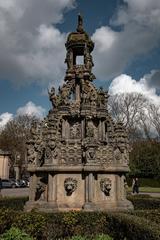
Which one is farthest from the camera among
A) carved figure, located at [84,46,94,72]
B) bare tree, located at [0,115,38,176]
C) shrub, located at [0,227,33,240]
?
bare tree, located at [0,115,38,176]

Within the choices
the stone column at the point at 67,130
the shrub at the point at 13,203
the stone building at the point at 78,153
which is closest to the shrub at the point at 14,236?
the stone building at the point at 78,153

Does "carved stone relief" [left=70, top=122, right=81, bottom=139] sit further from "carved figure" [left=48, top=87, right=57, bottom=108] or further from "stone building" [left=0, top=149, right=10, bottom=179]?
"stone building" [left=0, top=149, right=10, bottom=179]

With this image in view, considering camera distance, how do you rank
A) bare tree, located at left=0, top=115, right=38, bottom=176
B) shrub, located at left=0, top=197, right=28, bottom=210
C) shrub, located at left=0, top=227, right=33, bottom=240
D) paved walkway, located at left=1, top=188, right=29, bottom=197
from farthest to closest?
1. bare tree, located at left=0, top=115, right=38, bottom=176
2. paved walkway, located at left=1, top=188, right=29, bottom=197
3. shrub, located at left=0, top=197, right=28, bottom=210
4. shrub, located at left=0, top=227, right=33, bottom=240

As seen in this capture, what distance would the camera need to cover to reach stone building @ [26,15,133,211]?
45.2 feet

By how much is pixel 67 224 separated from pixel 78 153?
12.0 feet

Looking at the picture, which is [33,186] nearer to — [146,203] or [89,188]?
[89,188]

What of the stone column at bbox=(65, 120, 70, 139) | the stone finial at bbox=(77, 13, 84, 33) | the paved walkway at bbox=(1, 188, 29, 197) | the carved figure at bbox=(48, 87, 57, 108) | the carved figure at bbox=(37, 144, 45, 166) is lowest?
the paved walkway at bbox=(1, 188, 29, 197)

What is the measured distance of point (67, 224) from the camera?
11.2 meters

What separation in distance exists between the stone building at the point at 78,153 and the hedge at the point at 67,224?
1.85 meters

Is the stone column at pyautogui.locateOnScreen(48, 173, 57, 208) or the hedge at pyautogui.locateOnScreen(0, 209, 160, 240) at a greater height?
the stone column at pyautogui.locateOnScreen(48, 173, 57, 208)

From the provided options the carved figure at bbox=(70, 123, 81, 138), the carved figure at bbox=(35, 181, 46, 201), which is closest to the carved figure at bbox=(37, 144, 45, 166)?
the carved figure at bbox=(35, 181, 46, 201)

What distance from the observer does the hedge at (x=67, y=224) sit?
1016 cm

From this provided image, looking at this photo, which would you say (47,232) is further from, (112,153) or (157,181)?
(157,181)

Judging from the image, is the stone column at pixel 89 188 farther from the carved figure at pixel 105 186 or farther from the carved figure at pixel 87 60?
the carved figure at pixel 87 60
